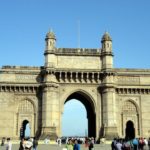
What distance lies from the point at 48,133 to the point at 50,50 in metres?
11.8

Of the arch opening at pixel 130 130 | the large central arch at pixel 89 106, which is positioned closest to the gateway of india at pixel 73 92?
the large central arch at pixel 89 106

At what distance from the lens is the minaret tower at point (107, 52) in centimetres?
5103

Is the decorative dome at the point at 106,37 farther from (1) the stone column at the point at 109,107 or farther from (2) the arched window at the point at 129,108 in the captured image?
(2) the arched window at the point at 129,108

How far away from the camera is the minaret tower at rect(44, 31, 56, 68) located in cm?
5019

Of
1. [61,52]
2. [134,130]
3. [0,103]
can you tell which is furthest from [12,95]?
[134,130]

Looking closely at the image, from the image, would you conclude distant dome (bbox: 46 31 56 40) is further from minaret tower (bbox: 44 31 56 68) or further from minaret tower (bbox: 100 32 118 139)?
minaret tower (bbox: 100 32 118 139)

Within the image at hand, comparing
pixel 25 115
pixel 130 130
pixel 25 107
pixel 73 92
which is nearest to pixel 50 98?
pixel 73 92

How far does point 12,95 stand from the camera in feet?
164

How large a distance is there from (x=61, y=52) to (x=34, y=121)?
10.6 m

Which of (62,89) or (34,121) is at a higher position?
(62,89)

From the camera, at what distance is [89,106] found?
5491 centimetres

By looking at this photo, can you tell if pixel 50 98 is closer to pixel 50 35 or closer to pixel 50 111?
pixel 50 111

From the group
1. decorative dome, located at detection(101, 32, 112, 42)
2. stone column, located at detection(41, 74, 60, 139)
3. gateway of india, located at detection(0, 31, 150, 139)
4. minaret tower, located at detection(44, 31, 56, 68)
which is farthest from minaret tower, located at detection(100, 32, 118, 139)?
minaret tower, located at detection(44, 31, 56, 68)

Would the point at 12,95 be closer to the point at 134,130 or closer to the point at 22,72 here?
the point at 22,72
